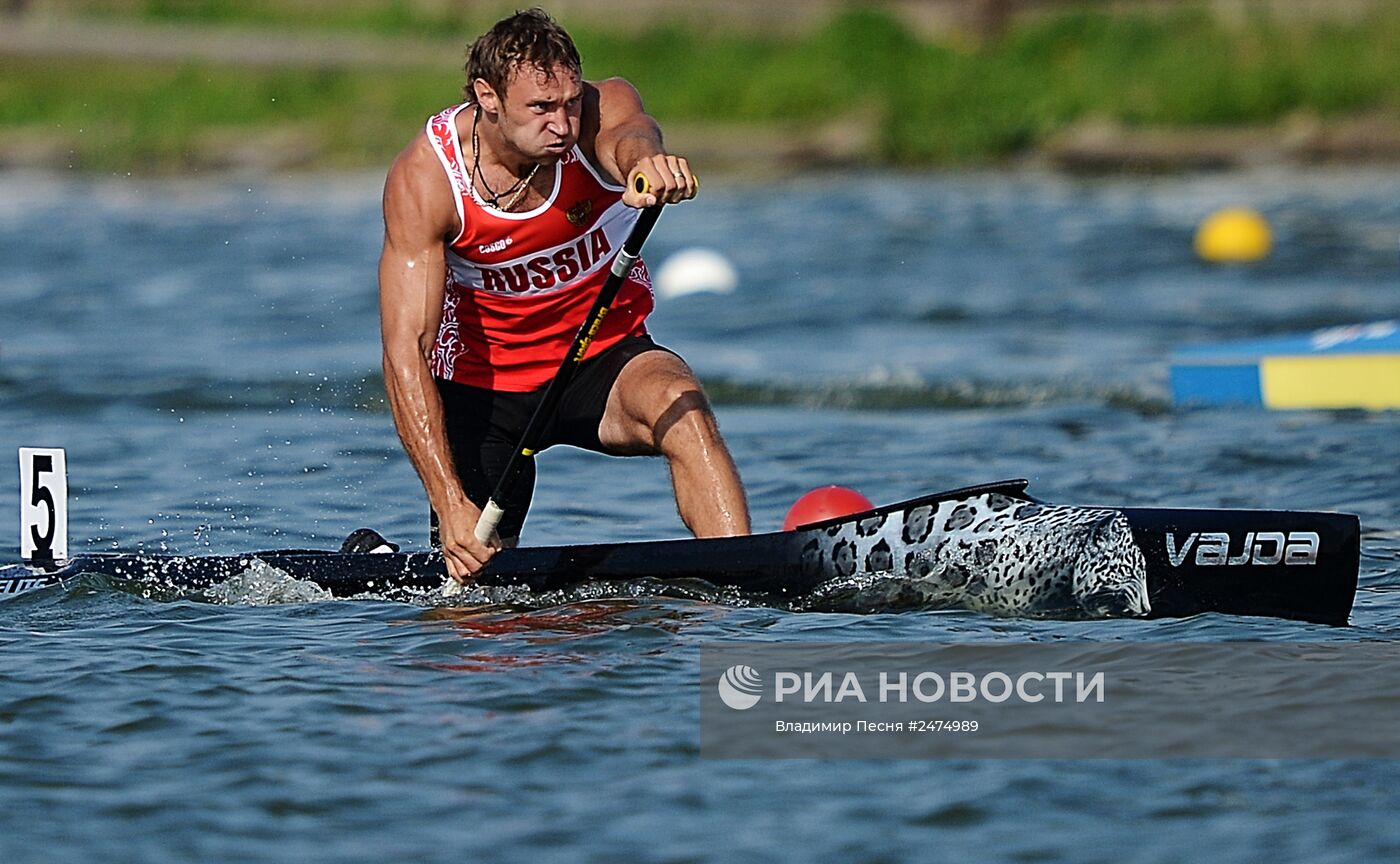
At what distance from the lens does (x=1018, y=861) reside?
3.83 metres

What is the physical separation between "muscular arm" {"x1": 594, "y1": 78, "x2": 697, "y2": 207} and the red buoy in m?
1.38

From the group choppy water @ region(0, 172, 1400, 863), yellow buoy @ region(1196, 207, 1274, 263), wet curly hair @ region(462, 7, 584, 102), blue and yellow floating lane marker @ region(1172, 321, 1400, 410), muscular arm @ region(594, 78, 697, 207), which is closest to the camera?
choppy water @ region(0, 172, 1400, 863)

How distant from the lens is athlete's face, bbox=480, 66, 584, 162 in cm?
505

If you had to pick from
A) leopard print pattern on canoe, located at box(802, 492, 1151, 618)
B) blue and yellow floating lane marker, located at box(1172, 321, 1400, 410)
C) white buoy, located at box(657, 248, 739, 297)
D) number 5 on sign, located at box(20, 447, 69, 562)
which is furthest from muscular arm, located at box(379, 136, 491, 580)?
white buoy, located at box(657, 248, 739, 297)

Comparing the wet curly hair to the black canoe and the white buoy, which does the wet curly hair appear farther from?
the white buoy

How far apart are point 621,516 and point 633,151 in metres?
2.48

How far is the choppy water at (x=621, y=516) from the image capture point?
4055mm

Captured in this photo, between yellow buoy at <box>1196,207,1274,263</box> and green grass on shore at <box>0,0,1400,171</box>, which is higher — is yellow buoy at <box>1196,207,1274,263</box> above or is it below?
below

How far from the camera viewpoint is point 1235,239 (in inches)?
601

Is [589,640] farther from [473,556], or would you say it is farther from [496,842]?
[496,842]

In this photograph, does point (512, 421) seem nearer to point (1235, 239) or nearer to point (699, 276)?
point (699, 276)

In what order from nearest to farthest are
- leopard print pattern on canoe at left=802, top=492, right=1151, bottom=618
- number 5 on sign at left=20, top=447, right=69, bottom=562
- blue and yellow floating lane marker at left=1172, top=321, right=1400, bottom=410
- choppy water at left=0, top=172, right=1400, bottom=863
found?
choppy water at left=0, top=172, right=1400, bottom=863, leopard print pattern on canoe at left=802, top=492, right=1151, bottom=618, number 5 on sign at left=20, top=447, right=69, bottom=562, blue and yellow floating lane marker at left=1172, top=321, right=1400, bottom=410

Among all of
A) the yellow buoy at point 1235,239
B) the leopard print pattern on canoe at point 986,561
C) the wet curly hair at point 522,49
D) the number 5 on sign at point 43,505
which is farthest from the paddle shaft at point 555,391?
the yellow buoy at point 1235,239

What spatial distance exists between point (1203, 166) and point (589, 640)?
17.2 metres
